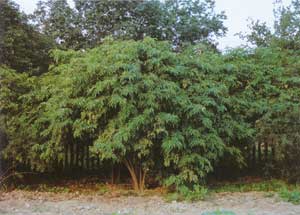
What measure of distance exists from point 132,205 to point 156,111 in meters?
1.52

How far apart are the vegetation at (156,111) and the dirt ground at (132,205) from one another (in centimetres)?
41

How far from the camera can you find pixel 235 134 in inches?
295

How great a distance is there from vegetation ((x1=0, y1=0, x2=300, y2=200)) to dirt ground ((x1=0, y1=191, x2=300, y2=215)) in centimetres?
41

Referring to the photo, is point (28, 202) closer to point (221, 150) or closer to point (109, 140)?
point (109, 140)

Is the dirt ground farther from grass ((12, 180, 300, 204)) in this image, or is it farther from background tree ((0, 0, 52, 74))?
background tree ((0, 0, 52, 74))

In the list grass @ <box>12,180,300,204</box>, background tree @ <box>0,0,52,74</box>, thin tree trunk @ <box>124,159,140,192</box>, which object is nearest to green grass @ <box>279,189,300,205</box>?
grass @ <box>12,180,300,204</box>

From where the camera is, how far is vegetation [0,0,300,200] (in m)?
6.52

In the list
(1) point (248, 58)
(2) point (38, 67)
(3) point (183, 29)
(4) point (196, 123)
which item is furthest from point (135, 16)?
(4) point (196, 123)

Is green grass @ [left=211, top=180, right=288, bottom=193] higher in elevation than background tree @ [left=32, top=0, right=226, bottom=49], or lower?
lower

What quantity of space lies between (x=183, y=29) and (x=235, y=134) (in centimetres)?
687

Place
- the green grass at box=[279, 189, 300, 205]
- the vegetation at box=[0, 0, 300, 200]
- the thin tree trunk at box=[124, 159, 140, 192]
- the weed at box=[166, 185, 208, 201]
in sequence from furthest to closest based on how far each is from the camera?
the thin tree trunk at box=[124, 159, 140, 192] → the vegetation at box=[0, 0, 300, 200] → the weed at box=[166, 185, 208, 201] → the green grass at box=[279, 189, 300, 205]

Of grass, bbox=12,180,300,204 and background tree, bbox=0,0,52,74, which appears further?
background tree, bbox=0,0,52,74

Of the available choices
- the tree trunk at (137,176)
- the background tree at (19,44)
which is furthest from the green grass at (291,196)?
the background tree at (19,44)

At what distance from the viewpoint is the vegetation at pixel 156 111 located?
257 inches
